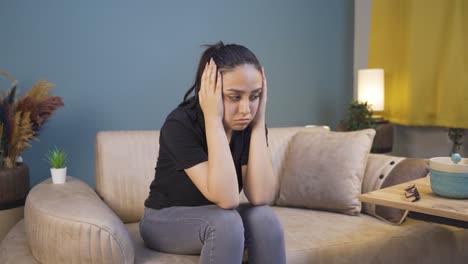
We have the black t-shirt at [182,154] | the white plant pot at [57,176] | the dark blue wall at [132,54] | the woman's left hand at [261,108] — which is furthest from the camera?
the dark blue wall at [132,54]

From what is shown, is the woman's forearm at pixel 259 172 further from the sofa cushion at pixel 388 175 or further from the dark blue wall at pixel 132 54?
the dark blue wall at pixel 132 54

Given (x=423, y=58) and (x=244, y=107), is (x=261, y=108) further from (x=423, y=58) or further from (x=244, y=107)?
(x=423, y=58)

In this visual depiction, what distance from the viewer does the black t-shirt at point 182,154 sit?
4.48 feet

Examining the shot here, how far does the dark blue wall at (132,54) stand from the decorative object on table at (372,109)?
442mm

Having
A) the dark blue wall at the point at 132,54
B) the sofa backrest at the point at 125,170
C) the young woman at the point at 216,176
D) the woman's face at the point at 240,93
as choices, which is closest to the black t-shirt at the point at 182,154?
the young woman at the point at 216,176

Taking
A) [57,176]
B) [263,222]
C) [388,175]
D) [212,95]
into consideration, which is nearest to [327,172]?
[388,175]

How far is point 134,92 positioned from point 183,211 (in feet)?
4.33

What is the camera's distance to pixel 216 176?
1.32 meters

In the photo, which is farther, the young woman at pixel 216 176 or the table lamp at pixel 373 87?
the table lamp at pixel 373 87

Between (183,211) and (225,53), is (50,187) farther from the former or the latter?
(225,53)

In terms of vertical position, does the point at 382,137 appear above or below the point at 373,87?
below

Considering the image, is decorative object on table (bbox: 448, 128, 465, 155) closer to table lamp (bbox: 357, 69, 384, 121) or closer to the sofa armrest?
table lamp (bbox: 357, 69, 384, 121)

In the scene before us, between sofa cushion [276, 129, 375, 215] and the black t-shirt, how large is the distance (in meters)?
0.56

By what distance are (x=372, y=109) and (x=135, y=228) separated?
191cm
